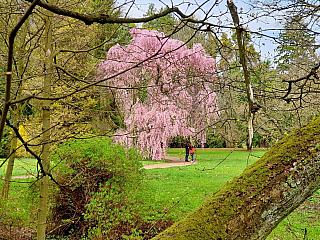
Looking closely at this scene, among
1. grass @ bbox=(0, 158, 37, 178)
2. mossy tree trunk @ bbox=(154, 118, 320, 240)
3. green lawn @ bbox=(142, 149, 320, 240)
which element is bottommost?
green lawn @ bbox=(142, 149, 320, 240)

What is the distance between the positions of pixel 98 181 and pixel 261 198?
13.3 ft

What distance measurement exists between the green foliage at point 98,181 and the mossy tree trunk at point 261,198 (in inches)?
134

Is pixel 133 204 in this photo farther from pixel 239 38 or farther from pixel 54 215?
pixel 239 38

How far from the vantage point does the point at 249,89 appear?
1.86 meters

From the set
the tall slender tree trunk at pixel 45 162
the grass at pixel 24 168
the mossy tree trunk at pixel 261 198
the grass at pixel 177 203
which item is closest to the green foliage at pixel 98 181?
the grass at pixel 177 203

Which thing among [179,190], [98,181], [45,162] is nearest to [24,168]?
[45,162]

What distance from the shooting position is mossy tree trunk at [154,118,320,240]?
1.03 metres

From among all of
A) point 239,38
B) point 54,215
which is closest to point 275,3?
point 239,38

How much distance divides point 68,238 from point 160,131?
9.89m

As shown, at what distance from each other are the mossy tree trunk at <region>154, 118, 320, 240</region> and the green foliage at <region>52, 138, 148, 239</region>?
3.39 meters

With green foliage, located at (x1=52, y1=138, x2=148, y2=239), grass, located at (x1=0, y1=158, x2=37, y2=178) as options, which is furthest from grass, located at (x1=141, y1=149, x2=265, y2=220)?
grass, located at (x1=0, y1=158, x2=37, y2=178)

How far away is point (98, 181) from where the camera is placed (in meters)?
4.72

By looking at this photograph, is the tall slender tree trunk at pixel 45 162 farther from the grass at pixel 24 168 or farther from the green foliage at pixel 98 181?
the green foliage at pixel 98 181

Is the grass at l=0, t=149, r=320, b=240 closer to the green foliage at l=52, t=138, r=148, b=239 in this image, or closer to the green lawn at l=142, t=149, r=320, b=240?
the green lawn at l=142, t=149, r=320, b=240
